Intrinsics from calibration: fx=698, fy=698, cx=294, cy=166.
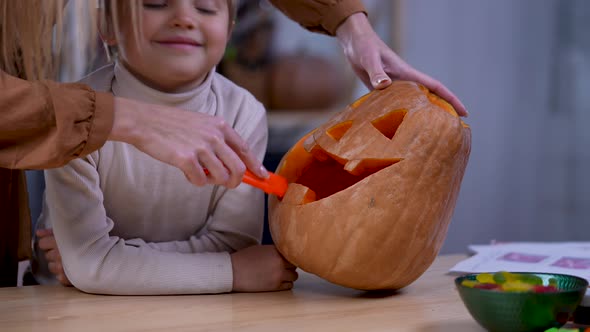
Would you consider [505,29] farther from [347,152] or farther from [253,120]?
[347,152]

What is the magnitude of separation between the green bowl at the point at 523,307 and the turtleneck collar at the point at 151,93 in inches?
22.0

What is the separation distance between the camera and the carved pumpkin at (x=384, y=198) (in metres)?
0.88

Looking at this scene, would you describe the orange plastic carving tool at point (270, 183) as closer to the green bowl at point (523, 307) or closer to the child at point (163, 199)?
the child at point (163, 199)

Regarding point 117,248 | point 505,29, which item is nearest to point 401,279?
point 117,248

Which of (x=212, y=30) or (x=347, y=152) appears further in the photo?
(x=212, y=30)

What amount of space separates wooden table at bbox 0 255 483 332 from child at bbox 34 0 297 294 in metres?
0.03

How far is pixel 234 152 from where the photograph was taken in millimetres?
886

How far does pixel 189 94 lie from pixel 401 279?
1.44ft

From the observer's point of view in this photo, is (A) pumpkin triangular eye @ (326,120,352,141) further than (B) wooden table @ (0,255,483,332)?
Yes

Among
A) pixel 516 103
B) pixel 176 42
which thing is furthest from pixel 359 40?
pixel 516 103

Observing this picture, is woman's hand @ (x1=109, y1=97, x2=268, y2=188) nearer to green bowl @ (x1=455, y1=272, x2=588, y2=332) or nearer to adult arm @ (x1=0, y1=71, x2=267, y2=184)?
adult arm @ (x1=0, y1=71, x2=267, y2=184)

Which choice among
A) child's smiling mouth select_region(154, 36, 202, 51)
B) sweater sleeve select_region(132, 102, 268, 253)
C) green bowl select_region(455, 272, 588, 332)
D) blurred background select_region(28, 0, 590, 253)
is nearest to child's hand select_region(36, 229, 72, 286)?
sweater sleeve select_region(132, 102, 268, 253)

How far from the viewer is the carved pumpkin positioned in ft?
2.89

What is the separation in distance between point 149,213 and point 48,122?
0.33 metres
